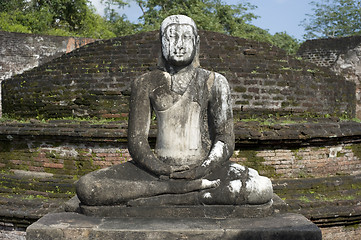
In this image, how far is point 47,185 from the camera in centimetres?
576

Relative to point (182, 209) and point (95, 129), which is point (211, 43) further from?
point (182, 209)

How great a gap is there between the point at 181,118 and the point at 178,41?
0.57 m

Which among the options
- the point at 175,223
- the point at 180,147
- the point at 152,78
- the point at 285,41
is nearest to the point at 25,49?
the point at 152,78

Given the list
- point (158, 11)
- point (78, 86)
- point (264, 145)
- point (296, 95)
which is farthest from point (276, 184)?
point (158, 11)

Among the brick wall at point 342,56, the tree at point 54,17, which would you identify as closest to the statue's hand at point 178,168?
the brick wall at point 342,56

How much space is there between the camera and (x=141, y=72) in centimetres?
686

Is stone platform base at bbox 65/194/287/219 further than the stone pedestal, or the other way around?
stone platform base at bbox 65/194/287/219

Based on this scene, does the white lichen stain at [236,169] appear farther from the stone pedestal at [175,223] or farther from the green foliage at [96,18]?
the green foliage at [96,18]

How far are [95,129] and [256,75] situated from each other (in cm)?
289

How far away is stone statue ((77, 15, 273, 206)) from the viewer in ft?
9.12

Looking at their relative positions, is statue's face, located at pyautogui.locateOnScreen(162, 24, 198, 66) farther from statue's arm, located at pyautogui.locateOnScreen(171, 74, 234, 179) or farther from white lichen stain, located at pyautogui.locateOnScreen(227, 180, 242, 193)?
white lichen stain, located at pyautogui.locateOnScreen(227, 180, 242, 193)

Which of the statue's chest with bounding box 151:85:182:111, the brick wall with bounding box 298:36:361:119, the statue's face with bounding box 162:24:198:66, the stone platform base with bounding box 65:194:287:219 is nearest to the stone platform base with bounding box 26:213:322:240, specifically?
the stone platform base with bounding box 65:194:287:219

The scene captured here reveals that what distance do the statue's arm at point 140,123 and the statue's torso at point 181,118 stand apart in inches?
2.9

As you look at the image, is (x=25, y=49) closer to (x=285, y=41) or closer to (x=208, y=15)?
(x=208, y=15)
